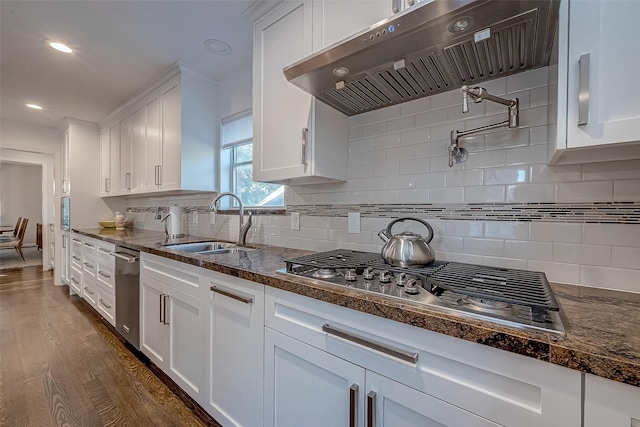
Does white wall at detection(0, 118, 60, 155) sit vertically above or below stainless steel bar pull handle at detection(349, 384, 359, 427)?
above

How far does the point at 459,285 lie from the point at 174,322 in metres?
1.58

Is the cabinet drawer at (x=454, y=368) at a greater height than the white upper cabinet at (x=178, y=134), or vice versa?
the white upper cabinet at (x=178, y=134)

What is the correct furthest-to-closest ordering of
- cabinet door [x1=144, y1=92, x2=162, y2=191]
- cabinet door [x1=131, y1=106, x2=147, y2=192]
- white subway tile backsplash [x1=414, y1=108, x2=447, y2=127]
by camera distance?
1. cabinet door [x1=131, y1=106, x2=147, y2=192]
2. cabinet door [x1=144, y1=92, x2=162, y2=191]
3. white subway tile backsplash [x1=414, y1=108, x2=447, y2=127]

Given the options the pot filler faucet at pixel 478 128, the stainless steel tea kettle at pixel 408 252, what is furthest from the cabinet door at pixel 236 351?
the pot filler faucet at pixel 478 128

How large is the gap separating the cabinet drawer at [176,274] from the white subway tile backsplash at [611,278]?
62.1 inches

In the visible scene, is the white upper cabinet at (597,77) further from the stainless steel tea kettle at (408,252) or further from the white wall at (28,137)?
the white wall at (28,137)

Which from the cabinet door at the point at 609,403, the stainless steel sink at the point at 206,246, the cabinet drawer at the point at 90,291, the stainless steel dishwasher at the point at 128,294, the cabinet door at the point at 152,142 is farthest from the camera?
the cabinet drawer at the point at 90,291

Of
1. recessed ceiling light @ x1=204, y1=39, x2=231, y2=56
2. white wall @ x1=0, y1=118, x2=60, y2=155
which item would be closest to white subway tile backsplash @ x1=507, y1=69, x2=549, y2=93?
recessed ceiling light @ x1=204, y1=39, x2=231, y2=56

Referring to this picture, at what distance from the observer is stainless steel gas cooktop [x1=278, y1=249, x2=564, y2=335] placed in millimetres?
663

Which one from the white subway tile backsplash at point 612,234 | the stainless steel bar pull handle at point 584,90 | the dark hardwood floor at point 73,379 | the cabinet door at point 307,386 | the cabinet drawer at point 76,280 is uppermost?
the stainless steel bar pull handle at point 584,90

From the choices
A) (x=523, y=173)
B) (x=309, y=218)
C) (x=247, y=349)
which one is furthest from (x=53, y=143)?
(x=523, y=173)

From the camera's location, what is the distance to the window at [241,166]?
7.68 ft

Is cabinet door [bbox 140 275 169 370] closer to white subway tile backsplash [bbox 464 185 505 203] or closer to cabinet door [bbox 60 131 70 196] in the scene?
white subway tile backsplash [bbox 464 185 505 203]

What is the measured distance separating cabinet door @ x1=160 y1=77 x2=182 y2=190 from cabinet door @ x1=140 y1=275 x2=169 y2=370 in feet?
3.07
